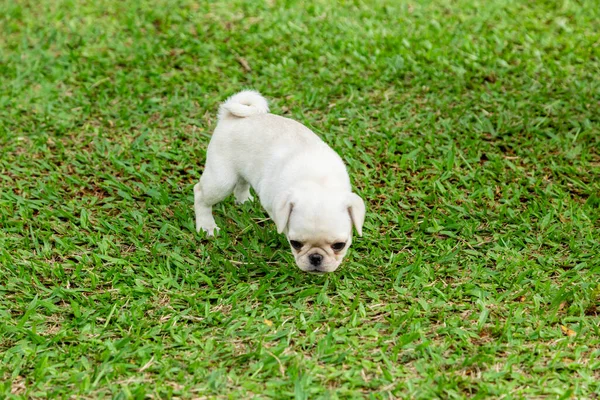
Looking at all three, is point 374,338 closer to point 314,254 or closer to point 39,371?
point 314,254

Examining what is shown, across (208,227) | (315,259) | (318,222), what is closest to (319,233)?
(318,222)

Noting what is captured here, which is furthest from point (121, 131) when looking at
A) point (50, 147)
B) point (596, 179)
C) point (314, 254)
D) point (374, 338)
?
point (596, 179)

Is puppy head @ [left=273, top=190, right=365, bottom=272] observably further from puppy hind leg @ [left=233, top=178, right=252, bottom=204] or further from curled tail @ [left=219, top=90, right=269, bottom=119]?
puppy hind leg @ [left=233, top=178, right=252, bottom=204]

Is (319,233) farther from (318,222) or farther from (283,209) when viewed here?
(283,209)

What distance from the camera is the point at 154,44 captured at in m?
8.08

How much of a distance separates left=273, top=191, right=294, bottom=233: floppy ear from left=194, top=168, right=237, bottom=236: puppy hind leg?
0.78 m

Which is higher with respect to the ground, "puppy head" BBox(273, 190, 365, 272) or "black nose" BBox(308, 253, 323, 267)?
"puppy head" BBox(273, 190, 365, 272)

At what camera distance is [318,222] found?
4.43 metres

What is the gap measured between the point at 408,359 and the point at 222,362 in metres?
1.07

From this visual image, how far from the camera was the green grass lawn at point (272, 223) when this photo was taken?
4199 millimetres

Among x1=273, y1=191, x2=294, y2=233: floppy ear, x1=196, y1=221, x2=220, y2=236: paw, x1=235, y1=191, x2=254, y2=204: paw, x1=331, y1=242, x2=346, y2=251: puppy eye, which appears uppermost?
x1=273, y1=191, x2=294, y2=233: floppy ear

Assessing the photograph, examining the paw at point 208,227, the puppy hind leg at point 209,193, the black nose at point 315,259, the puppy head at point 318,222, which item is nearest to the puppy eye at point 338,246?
the puppy head at point 318,222

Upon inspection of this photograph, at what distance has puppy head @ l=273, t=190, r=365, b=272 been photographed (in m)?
4.44

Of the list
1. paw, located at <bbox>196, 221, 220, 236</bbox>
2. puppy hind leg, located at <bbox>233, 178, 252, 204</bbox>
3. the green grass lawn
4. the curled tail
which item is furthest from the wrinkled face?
puppy hind leg, located at <bbox>233, 178, 252, 204</bbox>
